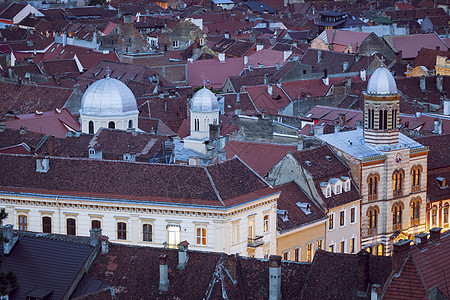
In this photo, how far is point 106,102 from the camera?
105 meters

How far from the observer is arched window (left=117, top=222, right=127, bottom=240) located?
7650 cm

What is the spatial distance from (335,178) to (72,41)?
10895cm

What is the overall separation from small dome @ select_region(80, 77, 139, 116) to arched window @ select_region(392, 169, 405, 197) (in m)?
26.2

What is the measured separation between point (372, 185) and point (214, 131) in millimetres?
14874

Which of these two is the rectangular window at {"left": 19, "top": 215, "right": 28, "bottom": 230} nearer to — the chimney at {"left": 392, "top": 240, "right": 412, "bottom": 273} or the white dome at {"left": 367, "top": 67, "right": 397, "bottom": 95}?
the white dome at {"left": 367, "top": 67, "right": 397, "bottom": 95}

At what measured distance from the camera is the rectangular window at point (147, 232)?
7606 cm

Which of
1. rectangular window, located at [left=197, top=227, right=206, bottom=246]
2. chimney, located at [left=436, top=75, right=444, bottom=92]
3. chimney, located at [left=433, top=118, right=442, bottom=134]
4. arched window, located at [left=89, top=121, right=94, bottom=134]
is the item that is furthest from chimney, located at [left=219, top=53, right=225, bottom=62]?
rectangular window, located at [left=197, top=227, right=206, bottom=246]

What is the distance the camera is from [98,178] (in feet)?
256

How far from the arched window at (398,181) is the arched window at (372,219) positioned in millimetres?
2092

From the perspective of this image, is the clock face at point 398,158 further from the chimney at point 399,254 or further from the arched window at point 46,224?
the chimney at point 399,254

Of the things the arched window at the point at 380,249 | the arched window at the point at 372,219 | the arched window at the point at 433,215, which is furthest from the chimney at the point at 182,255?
the arched window at the point at 433,215

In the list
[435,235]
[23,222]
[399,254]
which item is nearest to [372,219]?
[23,222]

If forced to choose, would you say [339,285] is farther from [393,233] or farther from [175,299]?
[393,233]

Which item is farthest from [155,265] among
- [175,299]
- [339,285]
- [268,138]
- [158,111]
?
[158,111]
